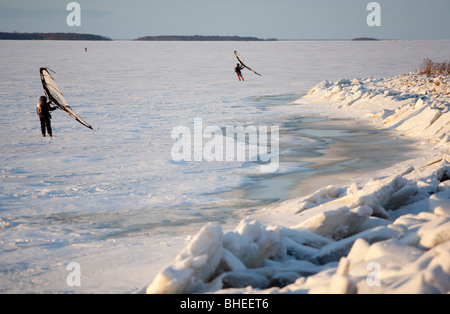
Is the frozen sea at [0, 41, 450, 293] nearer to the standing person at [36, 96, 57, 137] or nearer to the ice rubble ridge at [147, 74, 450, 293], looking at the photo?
the standing person at [36, 96, 57, 137]

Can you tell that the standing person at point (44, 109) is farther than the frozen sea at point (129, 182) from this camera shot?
Yes

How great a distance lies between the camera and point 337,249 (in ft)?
14.0

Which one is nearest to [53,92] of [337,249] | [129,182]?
[129,182]

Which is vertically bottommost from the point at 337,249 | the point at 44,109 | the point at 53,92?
the point at 337,249

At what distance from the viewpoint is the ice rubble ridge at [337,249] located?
3318 mm

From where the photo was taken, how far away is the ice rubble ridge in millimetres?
3318

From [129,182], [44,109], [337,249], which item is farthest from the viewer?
[44,109]

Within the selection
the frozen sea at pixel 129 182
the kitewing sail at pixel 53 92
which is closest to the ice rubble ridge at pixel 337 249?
the frozen sea at pixel 129 182

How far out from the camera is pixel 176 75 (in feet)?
107

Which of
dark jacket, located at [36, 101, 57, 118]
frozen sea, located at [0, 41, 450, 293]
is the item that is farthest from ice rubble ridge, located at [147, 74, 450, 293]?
dark jacket, located at [36, 101, 57, 118]

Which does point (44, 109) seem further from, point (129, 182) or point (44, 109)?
point (129, 182)

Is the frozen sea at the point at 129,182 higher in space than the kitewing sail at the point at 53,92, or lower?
lower

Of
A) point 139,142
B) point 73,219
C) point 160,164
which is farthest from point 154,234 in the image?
point 139,142

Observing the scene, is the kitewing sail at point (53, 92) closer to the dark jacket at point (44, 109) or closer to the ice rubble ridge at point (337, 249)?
the dark jacket at point (44, 109)
